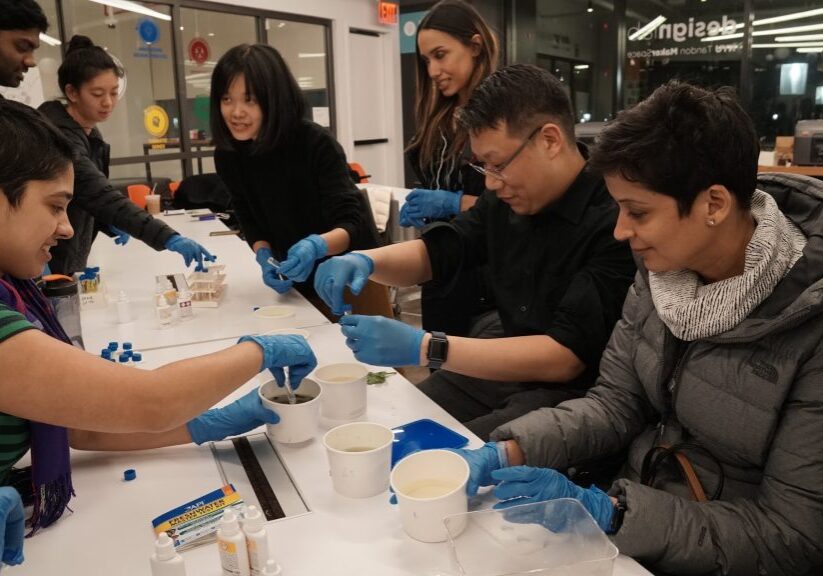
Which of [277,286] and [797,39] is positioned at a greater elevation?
[797,39]

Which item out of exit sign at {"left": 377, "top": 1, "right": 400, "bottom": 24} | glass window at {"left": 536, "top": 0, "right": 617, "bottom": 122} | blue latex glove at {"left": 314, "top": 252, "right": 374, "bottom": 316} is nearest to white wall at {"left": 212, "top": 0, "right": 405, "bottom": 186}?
exit sign at {"left": 377, "top": 1, "right": 400, "bottom": 24}

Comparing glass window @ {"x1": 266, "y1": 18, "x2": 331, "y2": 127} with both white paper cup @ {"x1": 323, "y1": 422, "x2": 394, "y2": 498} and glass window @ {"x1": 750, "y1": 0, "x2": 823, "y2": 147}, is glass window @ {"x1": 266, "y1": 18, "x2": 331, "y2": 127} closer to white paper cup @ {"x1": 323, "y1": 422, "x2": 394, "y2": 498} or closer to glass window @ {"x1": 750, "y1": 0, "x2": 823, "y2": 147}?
glass window @ {"x1": 750, "y1": 0, "x2": 823, "y2": 147}

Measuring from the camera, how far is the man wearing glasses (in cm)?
147

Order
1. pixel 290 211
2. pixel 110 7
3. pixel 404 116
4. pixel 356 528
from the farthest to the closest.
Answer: pixel 404 116 → pixel 110 7 → pixel 290 211 → pixel 356 528

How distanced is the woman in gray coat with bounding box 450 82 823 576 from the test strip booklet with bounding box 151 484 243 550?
15.8 inches

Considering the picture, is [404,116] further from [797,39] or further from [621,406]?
[621,406]

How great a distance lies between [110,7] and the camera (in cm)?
557

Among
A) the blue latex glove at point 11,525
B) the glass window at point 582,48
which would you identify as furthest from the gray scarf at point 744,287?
the glass window at point 582,48

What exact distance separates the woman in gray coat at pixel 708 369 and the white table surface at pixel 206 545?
0.12 m

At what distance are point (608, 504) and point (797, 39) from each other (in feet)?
21.3

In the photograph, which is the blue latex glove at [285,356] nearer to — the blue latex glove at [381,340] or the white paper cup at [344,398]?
the white paper cup at [344,398]

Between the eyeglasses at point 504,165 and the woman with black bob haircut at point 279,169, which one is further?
the woman with black bob haircut at point 279,169

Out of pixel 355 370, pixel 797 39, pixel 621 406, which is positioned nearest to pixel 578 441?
pixel 621 406

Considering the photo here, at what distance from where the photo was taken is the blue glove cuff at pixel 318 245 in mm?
2061
